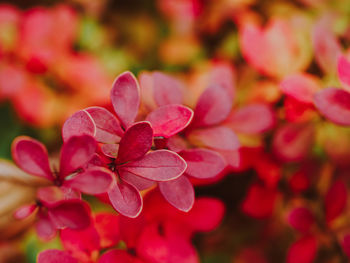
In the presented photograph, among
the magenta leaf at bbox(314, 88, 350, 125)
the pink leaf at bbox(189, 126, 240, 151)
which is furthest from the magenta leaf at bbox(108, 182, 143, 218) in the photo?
the magenta leaf at bbox(314, 88, 350, 125)

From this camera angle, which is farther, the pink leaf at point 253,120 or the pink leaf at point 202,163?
the pink leaf at point 253,120

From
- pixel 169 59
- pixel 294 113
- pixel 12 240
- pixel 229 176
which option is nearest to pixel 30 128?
pixel 12 240

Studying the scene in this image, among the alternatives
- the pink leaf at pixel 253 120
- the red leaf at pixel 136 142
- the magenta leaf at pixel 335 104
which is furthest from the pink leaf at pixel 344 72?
the red leaf at pixel 136 142

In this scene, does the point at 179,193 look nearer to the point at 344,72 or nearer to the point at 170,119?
the point at 170,119

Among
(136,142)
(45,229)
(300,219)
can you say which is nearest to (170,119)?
(136,142)

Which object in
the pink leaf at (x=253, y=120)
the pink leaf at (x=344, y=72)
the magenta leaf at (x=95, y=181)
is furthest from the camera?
the pink leaf at (x=253, y=120)

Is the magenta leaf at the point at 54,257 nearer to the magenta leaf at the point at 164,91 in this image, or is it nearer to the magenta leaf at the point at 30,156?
the magenta leaf at the point at 30,156
